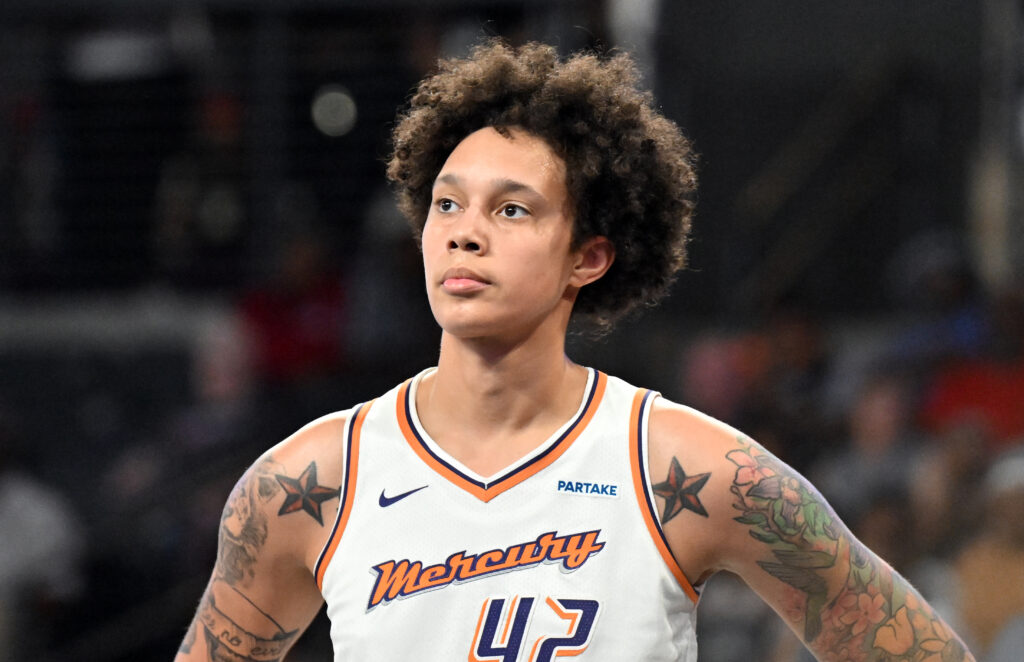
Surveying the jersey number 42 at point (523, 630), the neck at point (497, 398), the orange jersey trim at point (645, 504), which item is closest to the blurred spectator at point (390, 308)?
the neck at point (497, 398)

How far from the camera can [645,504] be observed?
→ 9.02 ft

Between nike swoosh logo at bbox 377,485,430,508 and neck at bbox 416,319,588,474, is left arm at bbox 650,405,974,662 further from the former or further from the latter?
nike swoosh logo at bbox 377,485,430,508

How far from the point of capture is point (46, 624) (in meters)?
7.20

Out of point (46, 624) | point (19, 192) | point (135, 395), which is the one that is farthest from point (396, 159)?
point (19, 192)

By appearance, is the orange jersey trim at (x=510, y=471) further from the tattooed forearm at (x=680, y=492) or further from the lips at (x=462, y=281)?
the lips at (x=462, y=281)

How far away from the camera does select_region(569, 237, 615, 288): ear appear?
299 centimetres

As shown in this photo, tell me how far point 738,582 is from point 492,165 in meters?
3.72

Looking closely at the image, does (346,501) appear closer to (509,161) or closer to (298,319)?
(509,161)

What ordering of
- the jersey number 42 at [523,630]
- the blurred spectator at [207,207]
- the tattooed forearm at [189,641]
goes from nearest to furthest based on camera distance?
the jersey number 42 at [523,630]
the tattooed forearm at [189,641]
the blurred spectator at [207,207]

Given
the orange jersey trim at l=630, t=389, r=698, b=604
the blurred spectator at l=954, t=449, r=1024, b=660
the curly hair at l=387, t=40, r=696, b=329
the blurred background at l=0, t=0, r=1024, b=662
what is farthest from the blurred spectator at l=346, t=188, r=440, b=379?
the orange jersey trim at l=630, t=389, r=698, b=604

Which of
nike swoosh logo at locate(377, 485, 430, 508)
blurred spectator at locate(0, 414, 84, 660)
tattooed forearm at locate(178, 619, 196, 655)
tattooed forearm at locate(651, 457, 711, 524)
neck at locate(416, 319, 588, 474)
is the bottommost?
blurred spectator at locate(0, 414, 84, 660)

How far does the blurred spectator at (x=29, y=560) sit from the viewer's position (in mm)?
7090

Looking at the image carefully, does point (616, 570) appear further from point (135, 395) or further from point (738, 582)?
point (135, 395)

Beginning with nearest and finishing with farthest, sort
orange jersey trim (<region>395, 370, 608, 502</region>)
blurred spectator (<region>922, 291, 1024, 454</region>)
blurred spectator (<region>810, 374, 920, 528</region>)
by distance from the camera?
orange jersey trim (<region>395, 370, 608, 502</region>) < blurred spectator (<region>810, 374, 920, 528</region>) < blurred spectator (<region>922, 291, 1024, 454</region>)
